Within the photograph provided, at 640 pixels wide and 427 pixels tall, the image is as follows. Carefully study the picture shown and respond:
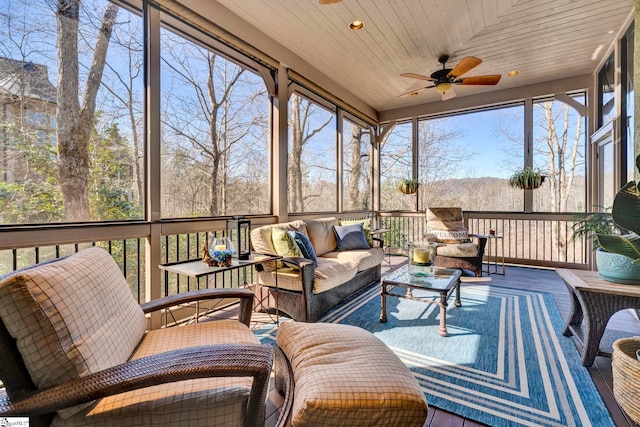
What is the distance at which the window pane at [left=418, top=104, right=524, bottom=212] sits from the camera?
550 centimetres

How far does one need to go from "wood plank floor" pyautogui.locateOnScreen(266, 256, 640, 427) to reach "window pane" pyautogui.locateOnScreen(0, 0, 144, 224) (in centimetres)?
204

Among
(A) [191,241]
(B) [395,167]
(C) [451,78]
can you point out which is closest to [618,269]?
(C) [451,78]

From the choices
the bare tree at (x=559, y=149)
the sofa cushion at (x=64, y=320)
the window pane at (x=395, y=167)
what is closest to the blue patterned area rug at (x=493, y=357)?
the sofa cushion at (x=64, y=320)

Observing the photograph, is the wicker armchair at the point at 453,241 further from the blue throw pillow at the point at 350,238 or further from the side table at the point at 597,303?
the side table at the point at 597,303

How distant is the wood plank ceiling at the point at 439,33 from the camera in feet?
10.5

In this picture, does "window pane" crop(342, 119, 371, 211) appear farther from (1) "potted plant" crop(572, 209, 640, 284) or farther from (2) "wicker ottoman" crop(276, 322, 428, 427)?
(2) "wicker ottoman" crop(276, 322, 428, 427)

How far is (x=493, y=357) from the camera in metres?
2.19

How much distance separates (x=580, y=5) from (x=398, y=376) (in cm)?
434

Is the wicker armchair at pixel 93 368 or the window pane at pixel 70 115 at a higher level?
the window pane at pixel 70 115

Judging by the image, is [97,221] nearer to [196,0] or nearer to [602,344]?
[196,0]

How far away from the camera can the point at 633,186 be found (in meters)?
1.66

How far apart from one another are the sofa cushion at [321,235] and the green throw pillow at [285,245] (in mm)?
800

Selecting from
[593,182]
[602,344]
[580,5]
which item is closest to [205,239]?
[602,344]

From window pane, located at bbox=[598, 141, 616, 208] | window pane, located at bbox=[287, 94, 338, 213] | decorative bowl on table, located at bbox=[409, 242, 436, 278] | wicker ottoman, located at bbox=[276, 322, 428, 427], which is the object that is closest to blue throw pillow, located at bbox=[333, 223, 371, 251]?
window pane, located at bbox=[287, 94, 338, 213]
